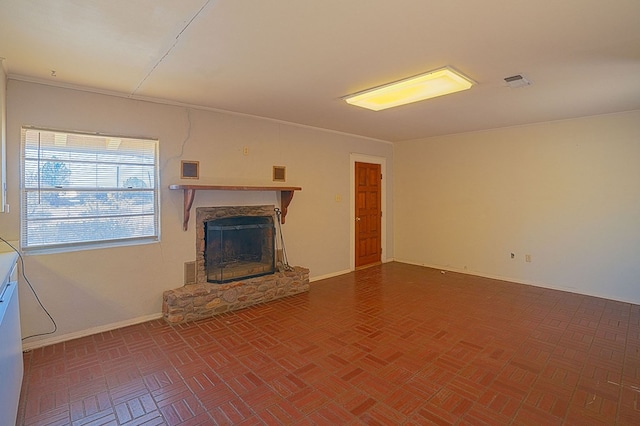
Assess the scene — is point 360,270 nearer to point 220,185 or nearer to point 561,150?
point 220,185

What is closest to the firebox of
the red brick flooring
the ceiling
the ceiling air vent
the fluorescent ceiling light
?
the red brick flooring

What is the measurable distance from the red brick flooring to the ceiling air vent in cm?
246

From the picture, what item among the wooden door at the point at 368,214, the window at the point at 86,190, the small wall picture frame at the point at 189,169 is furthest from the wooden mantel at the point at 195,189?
the wooden door at the point at 368,214

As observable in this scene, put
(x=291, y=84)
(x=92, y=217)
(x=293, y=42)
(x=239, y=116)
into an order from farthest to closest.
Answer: (x=239, y=116) → (x=92, y=217) → (x=291, y=84) → (x=293, y=42)

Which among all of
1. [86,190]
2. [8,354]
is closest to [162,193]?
[86,190]

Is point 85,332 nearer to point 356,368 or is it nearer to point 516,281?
point 356,368

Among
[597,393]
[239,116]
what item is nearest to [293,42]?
[239,116]

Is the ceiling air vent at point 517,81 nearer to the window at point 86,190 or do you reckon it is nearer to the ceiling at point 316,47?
the ceiling at point 316,47

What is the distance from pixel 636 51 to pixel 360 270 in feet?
14.9

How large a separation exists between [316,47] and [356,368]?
251cm

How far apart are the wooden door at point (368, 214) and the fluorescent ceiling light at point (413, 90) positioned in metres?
2.16

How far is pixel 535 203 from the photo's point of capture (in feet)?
16.3

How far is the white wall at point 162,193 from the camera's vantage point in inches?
117

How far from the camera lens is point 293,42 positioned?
2.22m
